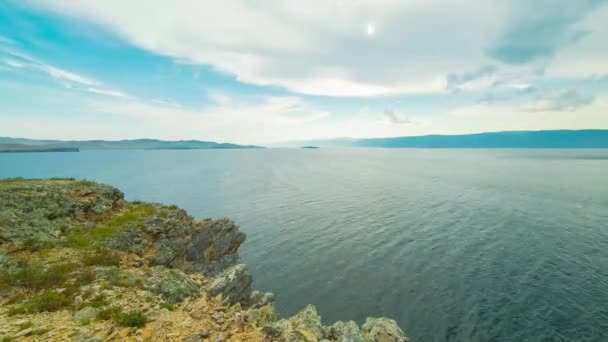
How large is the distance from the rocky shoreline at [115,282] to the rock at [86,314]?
0.05 m

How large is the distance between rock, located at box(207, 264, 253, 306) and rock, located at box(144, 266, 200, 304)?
1.67 metres

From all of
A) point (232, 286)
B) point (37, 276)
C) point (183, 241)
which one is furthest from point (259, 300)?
point (37, 276)

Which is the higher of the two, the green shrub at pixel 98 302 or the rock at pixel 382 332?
the green shrub at pixel 98 302

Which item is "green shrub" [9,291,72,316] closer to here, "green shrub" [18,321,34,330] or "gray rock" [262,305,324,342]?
"green shrub" [18,321,34,330]

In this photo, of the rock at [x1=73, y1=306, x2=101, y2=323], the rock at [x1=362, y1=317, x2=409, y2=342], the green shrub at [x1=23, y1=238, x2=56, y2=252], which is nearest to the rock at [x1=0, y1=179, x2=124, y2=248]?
the green shrub at [x1=23, y1=238, x2=56, y2=252]

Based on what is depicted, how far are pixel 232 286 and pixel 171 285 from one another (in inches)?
234

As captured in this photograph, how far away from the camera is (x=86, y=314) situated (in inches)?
526

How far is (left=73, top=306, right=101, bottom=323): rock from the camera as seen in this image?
13.0m

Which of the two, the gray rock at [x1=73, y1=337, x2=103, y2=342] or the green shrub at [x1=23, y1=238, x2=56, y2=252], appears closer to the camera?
the gray rock at [x1=73, y1=337, x2=103, y2=342]

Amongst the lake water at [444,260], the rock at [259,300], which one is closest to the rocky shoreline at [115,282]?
the rock at [259,300]

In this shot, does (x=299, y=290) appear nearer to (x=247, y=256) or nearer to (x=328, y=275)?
(x=328, y=275)

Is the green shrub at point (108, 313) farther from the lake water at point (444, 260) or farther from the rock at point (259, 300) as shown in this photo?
the lake water at point (444, 260)

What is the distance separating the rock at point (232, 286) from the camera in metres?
21.2

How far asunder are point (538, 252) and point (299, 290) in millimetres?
38021
